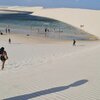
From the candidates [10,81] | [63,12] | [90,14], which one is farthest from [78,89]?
[63,12]

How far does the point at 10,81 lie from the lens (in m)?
12.0

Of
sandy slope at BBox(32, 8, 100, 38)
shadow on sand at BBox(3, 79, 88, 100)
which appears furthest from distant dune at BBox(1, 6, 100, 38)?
shadow on sand at BBox(3, 79, 88, 100)

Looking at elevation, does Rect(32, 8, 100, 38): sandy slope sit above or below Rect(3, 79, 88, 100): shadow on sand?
above

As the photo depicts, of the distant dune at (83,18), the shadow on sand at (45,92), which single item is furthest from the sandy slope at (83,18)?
the shadow on sand at (45,92)

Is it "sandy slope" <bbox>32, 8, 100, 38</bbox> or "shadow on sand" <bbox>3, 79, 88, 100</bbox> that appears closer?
"shadow on sand" <bbox>3, 79, 88, 100</bbox>

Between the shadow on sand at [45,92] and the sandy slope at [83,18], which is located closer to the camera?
the shadow on sand at [45,92]

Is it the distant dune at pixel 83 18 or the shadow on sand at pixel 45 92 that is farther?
the distant dune at pixel 83 18

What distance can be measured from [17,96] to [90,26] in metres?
54.5

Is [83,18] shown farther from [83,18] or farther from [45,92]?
[45,92]

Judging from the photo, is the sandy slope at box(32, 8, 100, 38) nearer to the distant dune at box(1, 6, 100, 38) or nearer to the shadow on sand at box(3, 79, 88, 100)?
the distant dune at box(1, 6, 100, 38)

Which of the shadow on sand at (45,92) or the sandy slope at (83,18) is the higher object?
the sandy slope at (83,18)

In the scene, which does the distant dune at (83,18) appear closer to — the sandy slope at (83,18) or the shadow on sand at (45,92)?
the sandy slope at (83,18)

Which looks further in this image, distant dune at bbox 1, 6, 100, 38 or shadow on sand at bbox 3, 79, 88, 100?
distant dune at bbox 1, 6, 100, 38

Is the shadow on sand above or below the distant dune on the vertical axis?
below
